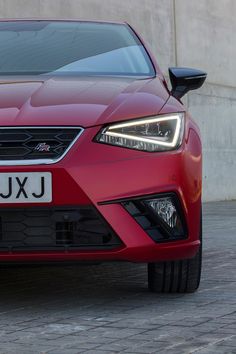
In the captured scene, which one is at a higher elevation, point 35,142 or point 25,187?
point 35,142

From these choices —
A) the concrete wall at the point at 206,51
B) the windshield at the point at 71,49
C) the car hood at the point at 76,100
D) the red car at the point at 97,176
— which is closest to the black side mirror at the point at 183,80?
the windshield at the point at 71,49

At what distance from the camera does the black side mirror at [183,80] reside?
4902 mm

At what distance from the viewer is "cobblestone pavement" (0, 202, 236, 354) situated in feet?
11.1

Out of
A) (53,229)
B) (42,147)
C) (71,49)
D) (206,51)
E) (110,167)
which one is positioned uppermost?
(206,51)

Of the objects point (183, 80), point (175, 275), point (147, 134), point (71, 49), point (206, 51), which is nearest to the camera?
point (147, 134)

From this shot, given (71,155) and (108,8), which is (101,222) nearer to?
(71,155)

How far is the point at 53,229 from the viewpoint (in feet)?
12.6

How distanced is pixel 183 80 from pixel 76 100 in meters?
1.04

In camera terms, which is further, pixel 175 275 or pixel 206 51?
pixel 206 51

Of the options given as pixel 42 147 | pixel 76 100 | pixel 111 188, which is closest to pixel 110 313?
pixel 111 188

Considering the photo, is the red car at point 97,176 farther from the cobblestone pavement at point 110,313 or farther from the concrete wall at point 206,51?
the concrete wall at point 206,51

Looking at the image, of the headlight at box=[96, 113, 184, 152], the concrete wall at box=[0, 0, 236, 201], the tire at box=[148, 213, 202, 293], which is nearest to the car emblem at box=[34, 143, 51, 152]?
the headlight at box=[96, 113, 184, 152]

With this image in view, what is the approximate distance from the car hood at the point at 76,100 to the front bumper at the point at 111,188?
14 centimetres

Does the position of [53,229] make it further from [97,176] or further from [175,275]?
[175,275]
